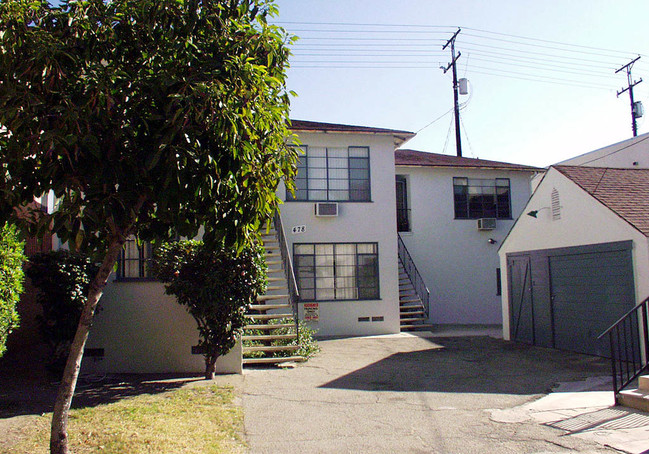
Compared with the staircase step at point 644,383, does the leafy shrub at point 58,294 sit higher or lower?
higher

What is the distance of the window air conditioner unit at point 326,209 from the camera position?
16.8m

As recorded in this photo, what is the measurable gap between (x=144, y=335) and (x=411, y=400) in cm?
499

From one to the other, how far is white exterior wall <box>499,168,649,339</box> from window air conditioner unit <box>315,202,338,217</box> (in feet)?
16.2

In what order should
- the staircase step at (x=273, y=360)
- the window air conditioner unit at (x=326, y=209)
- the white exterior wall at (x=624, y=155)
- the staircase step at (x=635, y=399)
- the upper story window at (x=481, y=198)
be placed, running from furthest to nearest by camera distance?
the white exterior wall at (x=624, y=155)
the upper story window at (x=481, y=198)
the window air conditioner unit at (x=326, y=209)
the staircase step at (x=273, y=360)
the staircase step at (x=635, y=399)

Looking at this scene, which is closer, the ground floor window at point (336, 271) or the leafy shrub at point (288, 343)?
the leafy shrub at point (288, 343)

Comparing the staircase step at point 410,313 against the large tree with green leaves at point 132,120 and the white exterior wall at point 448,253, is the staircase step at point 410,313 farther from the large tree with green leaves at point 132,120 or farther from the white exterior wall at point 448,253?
the large tree with green leaves at point 132,120

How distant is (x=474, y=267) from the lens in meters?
19.7

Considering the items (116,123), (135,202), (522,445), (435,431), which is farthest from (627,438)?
(116,123)

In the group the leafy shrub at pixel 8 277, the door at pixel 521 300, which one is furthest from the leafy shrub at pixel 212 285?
the door at pixel 521 300

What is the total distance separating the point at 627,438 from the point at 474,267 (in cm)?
1370

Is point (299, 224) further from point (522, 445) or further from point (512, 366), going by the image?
point (522, 445)

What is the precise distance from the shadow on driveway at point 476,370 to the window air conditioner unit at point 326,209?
518cm

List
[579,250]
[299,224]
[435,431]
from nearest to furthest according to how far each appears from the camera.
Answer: [435,431] < [579,250] < [299,224]

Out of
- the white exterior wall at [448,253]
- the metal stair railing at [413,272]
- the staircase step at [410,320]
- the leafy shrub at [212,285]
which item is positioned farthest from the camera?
the white exterior wall at [448,253]
